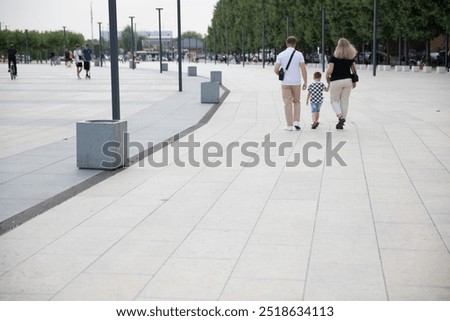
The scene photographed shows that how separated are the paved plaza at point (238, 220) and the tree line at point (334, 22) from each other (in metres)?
33.0

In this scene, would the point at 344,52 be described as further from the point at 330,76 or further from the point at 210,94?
the point at 210,94

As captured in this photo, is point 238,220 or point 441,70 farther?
point 441,70

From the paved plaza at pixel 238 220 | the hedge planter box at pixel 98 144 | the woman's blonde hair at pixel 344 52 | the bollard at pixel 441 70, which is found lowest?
the paved plaza at pixel 238 220

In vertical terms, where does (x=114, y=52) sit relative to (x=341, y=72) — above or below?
above

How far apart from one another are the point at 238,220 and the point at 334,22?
178 feet

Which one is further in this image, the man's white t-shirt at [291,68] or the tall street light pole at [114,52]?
the man's white t-shirt at [291,68]

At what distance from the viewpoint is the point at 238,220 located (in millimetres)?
6648

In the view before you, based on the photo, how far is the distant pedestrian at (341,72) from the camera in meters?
13.5

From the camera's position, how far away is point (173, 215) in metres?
6.89

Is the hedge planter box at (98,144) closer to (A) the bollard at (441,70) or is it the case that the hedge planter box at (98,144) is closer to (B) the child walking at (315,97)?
(B) the child walking at (315,97)

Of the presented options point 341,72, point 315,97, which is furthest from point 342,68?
point 315,97

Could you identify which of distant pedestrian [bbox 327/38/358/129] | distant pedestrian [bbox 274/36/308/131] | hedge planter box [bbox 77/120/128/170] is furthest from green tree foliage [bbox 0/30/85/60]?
hedge planter box [bbox 77/120/128/170]

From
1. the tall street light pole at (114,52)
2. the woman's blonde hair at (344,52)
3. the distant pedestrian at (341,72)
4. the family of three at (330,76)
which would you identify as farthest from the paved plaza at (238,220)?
the woman's blonde hair at (344,52)

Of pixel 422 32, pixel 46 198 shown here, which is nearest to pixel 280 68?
pixel 46 198
